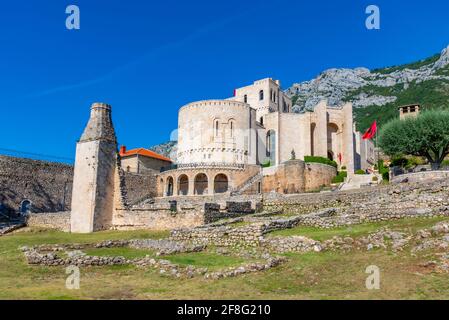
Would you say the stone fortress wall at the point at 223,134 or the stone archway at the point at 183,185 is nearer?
the stone archway at the point at 183,185

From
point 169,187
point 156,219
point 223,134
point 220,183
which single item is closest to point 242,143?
point 223,134

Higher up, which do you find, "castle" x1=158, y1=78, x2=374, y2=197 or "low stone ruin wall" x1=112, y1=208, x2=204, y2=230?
"castle" x1=158, y1=78, x2=374, y2=197

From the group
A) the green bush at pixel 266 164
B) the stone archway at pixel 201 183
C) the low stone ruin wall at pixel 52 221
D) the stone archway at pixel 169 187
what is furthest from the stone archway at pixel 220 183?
the low stone ruin wall at pixel 52 221

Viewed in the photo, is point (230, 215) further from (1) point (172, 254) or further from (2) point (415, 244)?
(2) point (415, 244)

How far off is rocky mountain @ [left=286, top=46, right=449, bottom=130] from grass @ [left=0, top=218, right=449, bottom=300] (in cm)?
10992

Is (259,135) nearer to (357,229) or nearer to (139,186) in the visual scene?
(139,186)

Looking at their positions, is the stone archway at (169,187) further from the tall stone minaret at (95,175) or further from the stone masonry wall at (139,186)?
the tall stone minaret at (95,175)

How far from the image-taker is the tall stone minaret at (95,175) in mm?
34375

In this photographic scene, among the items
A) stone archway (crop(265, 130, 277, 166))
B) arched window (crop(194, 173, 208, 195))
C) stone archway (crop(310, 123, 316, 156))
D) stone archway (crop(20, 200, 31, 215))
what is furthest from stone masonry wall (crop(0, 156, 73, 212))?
stone archway (crop(310, 123, 316, 156))

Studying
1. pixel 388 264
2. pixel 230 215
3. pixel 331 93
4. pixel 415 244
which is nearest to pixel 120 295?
pixel 388 264

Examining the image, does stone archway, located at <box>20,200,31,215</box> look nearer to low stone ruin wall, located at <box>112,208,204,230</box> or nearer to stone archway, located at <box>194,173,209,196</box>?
low stone ruin wall, located at <box>112,208,204,230</box>

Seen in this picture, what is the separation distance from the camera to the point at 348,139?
2520 inches

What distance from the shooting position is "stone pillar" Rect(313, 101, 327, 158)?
6494 centimetres

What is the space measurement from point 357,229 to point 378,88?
153 metres
